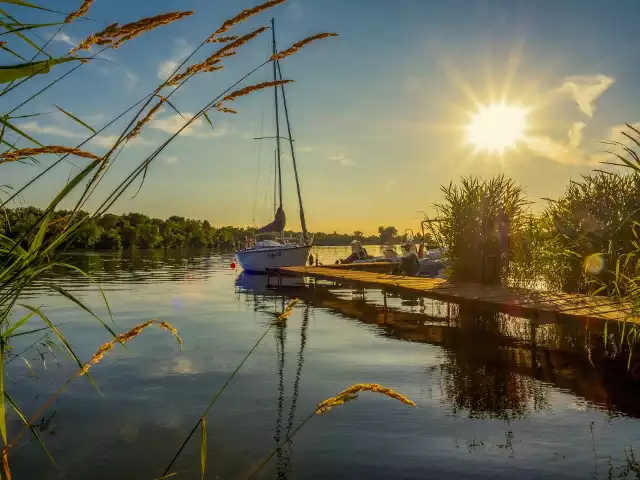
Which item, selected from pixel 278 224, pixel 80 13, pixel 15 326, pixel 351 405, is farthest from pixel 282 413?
pixel 278 224

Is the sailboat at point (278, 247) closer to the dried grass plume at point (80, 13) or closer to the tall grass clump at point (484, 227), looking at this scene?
the tall grass clump at point (484, 227)

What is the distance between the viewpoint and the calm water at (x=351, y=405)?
506 cm

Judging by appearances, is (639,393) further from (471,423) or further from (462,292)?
(462,292)

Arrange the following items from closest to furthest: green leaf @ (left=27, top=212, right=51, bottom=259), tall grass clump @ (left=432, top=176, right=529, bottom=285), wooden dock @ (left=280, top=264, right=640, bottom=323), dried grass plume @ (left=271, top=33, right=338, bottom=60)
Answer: green leaf @ (left=27, top=212, right=51, bottom=259) → dried grass plume @ (left=271, top=33, right=338, bottom=60) → wooden dock @ (left=280, top=264, right=640, bottom=323) → tall grass clump @ (left=432, top=176, right=529, bottom=285)

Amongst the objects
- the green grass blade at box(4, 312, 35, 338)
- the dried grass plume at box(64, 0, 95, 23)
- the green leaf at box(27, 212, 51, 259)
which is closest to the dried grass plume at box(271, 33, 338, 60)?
the dried grass plume at box(64, 0, 95, 23)

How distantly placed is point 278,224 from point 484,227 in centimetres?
2484

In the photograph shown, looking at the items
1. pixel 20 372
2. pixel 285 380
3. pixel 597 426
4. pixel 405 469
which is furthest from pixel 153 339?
pixel 597 426

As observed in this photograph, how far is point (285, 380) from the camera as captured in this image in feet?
27.1

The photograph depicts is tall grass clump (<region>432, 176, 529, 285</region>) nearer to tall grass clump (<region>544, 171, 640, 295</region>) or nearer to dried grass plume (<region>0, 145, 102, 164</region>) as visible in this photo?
tall grass clump (<region>544, 171, 640, 295</region>)

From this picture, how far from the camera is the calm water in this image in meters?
5.06

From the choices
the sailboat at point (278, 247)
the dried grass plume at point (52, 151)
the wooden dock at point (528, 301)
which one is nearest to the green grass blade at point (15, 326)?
the dried grass plume at point (52, 151)

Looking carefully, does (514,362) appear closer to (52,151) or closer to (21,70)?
(52,151)

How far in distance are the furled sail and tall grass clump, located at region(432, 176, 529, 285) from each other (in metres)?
23.7

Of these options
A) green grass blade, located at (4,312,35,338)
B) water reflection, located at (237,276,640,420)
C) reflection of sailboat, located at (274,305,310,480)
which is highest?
green grass blade, located at (4,312,35,338)
